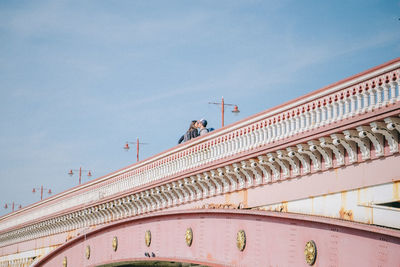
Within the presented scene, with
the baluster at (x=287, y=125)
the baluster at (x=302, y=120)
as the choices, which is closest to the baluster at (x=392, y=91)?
the baluster at (x=302, y=120)

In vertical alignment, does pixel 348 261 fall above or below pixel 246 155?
below

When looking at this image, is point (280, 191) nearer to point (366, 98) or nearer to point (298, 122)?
point (298, 122)

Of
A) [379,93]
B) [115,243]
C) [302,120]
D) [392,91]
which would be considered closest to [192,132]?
[115,243]

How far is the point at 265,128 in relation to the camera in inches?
744

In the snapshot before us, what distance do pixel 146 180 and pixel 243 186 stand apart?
23.6ft

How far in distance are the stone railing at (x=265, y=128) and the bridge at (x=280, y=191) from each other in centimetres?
3

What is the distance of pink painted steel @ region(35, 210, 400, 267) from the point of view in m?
14.8

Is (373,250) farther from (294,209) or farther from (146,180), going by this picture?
(146,180)

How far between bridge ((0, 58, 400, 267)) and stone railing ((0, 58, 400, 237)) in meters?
0.03

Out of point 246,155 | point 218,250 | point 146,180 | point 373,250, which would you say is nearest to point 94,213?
point 146,180

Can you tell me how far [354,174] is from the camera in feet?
51.5

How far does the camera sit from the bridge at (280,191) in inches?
581

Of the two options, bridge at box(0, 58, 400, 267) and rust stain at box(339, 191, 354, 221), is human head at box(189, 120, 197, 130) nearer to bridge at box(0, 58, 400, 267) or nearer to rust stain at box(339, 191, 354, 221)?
bridge at box(0, 58, 400, 267)

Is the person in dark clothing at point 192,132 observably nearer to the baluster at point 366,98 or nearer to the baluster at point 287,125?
the baluster at point 287,125
